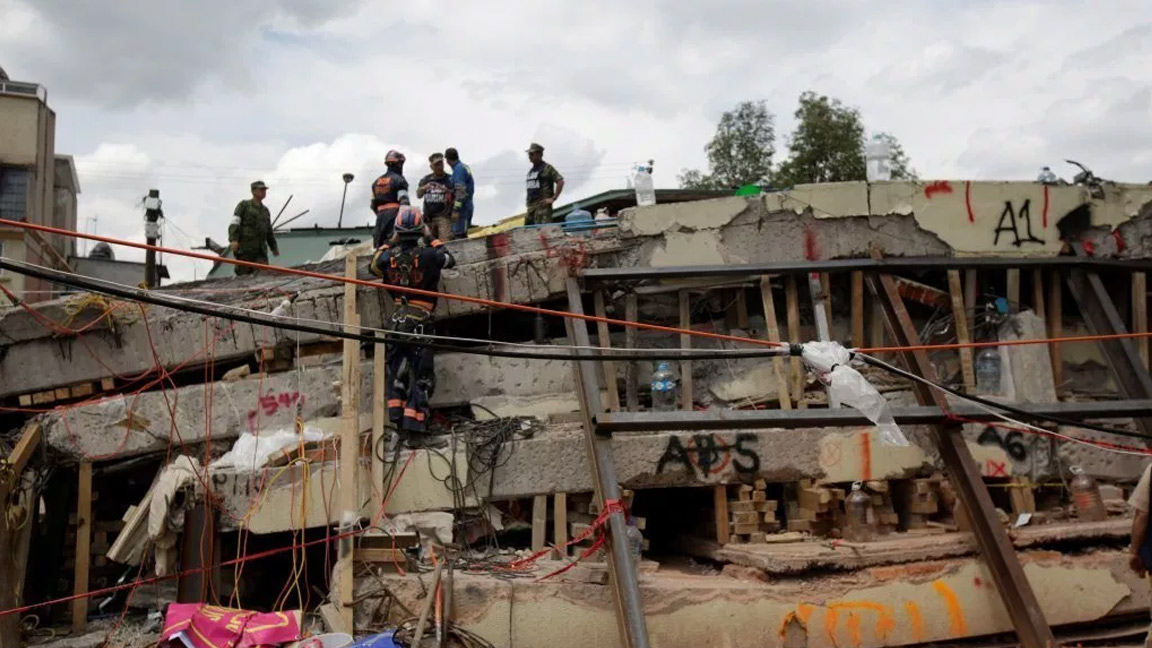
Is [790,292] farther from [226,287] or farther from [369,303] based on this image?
[226,287]

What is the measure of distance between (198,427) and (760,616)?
203 inches

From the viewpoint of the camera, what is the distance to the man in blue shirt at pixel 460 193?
10778 mm

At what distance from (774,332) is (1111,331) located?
3.17 m

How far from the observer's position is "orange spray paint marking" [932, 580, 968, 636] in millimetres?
7016

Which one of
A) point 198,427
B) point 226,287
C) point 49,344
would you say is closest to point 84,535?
point 198,427

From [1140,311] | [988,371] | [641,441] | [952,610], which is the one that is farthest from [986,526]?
[1140,311]

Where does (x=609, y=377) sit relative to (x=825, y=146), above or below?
below

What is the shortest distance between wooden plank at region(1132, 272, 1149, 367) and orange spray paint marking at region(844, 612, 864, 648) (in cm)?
476

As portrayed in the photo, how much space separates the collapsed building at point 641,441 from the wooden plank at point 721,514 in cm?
2

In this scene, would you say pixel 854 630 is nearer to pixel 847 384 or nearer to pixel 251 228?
pixel 847 384

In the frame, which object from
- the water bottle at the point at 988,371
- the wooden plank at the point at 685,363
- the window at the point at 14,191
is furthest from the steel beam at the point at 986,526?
the window at the point at 14,191

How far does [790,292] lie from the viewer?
8.87 metres

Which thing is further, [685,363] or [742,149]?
[742,149]

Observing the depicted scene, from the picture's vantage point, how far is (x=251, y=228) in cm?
1091
